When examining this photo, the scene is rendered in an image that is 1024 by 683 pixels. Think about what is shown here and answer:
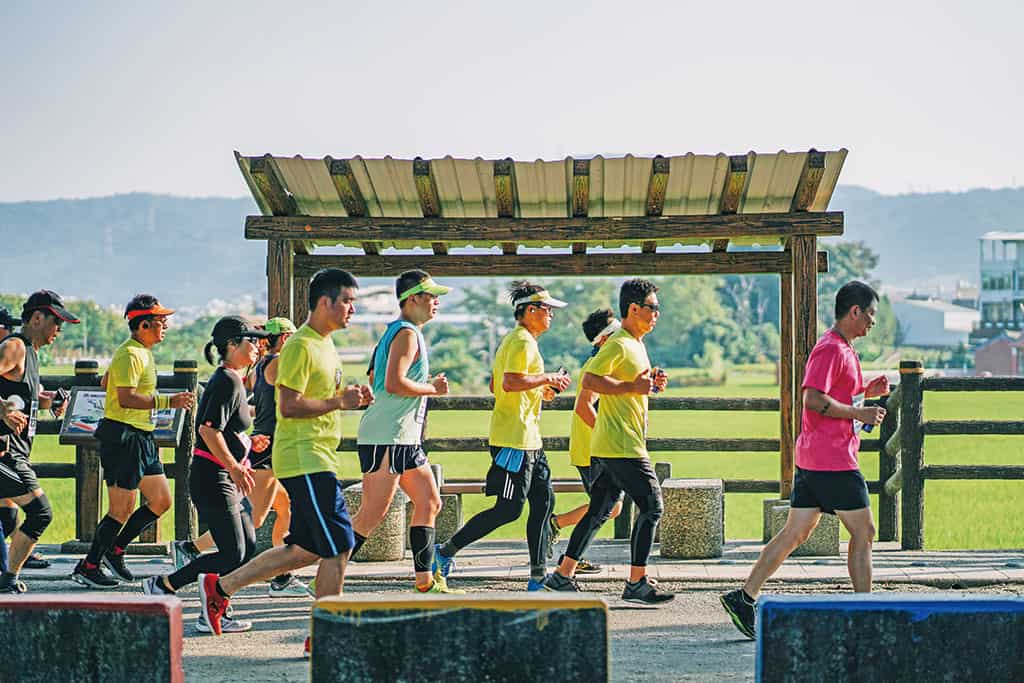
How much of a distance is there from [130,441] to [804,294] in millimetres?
4895

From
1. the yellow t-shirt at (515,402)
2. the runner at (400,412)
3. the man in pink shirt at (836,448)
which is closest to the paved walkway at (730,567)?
the yellow t-shirt at (515,402)

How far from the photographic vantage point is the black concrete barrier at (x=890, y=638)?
4.87 metres

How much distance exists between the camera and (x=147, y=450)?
30.3 feet

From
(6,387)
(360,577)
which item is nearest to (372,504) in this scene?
(360,577)

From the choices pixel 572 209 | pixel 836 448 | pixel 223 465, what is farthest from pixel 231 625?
pixel 572 209

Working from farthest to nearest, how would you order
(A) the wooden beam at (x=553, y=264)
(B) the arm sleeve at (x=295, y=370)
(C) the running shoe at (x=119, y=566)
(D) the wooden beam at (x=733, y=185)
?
(A) the wooden beam at (x=553, y=264)
(D) the wooden beam at (x=733, y=185)
(C) the running shoe at (x=119, y=566)
(B) the arm sleeve at (x=295, y=370)

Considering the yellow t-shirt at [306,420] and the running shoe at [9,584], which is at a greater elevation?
the yellow t-shirt at [306,420]

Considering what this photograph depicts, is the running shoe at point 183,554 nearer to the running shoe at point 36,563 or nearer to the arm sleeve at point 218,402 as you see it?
the arm sleeve at point 218,402

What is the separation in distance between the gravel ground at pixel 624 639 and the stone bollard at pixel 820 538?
3.95ft

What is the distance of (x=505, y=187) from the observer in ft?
34.7

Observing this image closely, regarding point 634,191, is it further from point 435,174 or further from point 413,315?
point 413,315

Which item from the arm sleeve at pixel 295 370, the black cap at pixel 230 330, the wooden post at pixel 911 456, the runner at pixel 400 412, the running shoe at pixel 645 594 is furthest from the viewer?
the wooden post at pixel 911 456

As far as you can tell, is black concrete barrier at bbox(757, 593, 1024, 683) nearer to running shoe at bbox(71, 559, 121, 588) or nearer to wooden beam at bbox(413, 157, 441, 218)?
running shoe at bbox(71, 559, 121, 588)

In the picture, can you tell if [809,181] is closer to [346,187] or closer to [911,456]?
[911,456]
